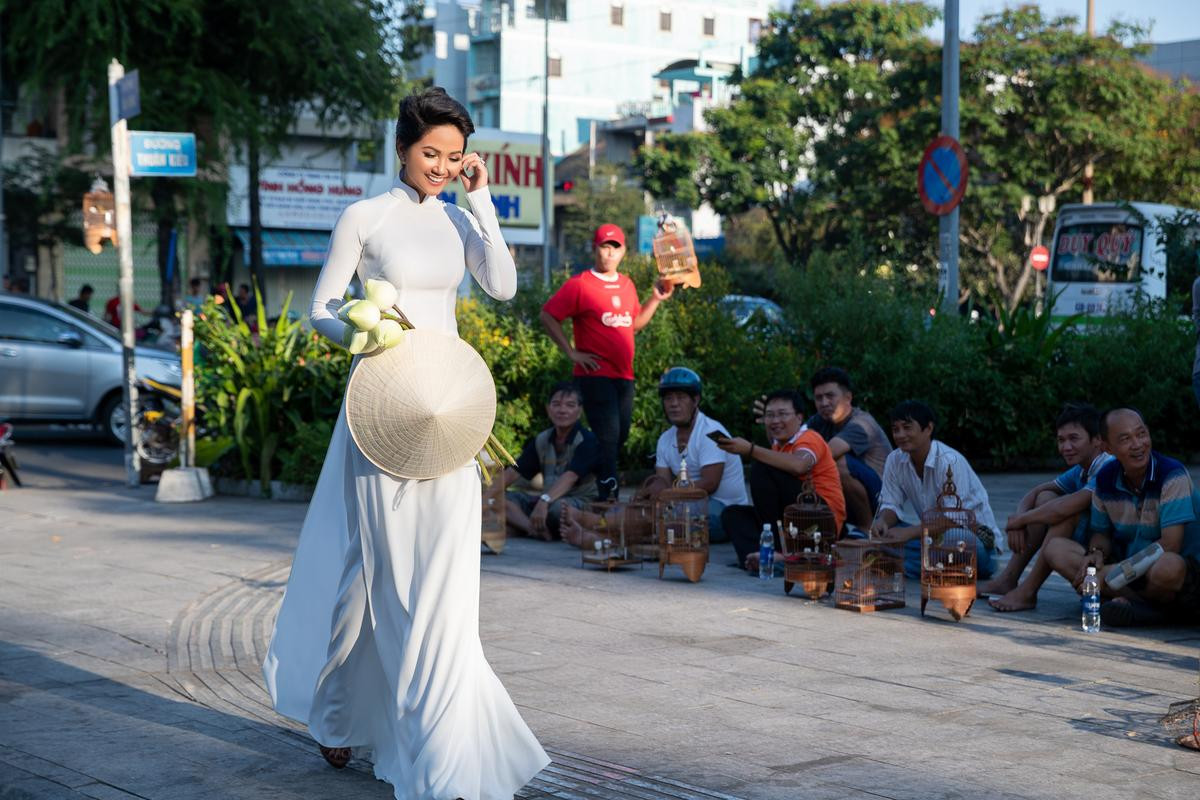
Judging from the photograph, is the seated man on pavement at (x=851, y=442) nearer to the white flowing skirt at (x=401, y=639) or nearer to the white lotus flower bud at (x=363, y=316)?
the white flowing skirt at (x=401, y=639)

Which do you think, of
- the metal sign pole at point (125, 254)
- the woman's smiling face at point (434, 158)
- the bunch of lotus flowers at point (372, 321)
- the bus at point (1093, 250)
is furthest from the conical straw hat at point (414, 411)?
the bus at point (1093, 250)

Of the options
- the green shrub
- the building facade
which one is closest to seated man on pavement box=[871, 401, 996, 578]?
the green shrub

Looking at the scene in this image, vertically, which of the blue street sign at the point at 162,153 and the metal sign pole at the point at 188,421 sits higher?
the blue street sign at the point at 162,153

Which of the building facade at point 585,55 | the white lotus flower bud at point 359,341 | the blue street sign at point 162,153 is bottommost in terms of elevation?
the white lotus flower bud at point 359,341

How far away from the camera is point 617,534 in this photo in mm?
9289

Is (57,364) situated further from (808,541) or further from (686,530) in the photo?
(808,541)

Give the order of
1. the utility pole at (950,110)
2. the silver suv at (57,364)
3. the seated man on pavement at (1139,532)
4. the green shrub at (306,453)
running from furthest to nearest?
1. the silver suv at (57,364)
2. the utility pole at (950,110)
3. the green shrub at (306,453)
4. the seated man on pavement at (1139,532)

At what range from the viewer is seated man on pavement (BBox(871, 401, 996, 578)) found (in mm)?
8234

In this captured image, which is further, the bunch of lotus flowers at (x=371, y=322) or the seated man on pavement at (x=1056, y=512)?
the seated man on pavement at (x=1056, y=512)

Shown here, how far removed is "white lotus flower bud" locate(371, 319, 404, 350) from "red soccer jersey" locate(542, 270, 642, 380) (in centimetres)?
582

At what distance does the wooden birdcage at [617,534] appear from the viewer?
912 cm

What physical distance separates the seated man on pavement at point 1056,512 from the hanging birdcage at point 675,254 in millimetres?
3045

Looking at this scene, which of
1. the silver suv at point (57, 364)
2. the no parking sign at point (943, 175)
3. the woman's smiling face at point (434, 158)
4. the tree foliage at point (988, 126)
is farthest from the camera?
the tree foliage at point (988, 126)

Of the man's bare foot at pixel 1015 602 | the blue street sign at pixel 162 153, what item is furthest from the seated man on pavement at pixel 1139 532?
the blue street sign at pixel 162 153
